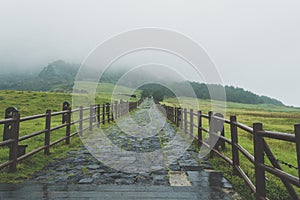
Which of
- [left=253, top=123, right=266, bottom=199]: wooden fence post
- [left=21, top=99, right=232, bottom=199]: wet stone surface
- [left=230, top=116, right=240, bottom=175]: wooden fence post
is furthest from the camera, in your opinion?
[left=230, top=116, right=240, bottom=175]: wooden fence post

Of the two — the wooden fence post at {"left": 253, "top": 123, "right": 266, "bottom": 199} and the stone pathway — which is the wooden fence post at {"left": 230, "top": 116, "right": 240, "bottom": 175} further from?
the wooden fence post at {"left": 253, "top": 123, "right": 266, "bottom": 199}

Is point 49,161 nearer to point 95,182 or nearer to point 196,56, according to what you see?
point 95,182

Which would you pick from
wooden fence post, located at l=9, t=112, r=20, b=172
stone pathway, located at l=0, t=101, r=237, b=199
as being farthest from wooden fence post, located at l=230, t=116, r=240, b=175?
wooden fence post, located at l=9, t=112, r=20, b=172

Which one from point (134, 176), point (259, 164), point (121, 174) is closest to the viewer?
point (259, 164)

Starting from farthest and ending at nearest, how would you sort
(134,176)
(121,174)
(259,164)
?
(121,174), (134,176), (259,164)

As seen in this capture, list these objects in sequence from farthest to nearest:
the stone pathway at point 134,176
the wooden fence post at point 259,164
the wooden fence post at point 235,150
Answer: the wooden fence post at point 235,150, the stone pathway at point 134,176, the wooden fence post at point 259,164

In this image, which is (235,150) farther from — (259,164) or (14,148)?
(14,148)

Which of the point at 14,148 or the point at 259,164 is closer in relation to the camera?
the point at 259,164

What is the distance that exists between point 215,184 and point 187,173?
0.73 metres

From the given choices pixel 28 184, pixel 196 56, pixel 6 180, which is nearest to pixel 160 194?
pixel 28 184

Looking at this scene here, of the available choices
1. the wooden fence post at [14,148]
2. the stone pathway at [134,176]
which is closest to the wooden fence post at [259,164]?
the stone pathway at [134,176]

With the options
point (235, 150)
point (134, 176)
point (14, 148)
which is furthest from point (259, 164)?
point (14, 148)

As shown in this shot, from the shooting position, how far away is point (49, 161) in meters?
5.34

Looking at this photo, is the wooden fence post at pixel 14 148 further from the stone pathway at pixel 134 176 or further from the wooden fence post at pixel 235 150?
the wooden fence post at pixel 235 150
